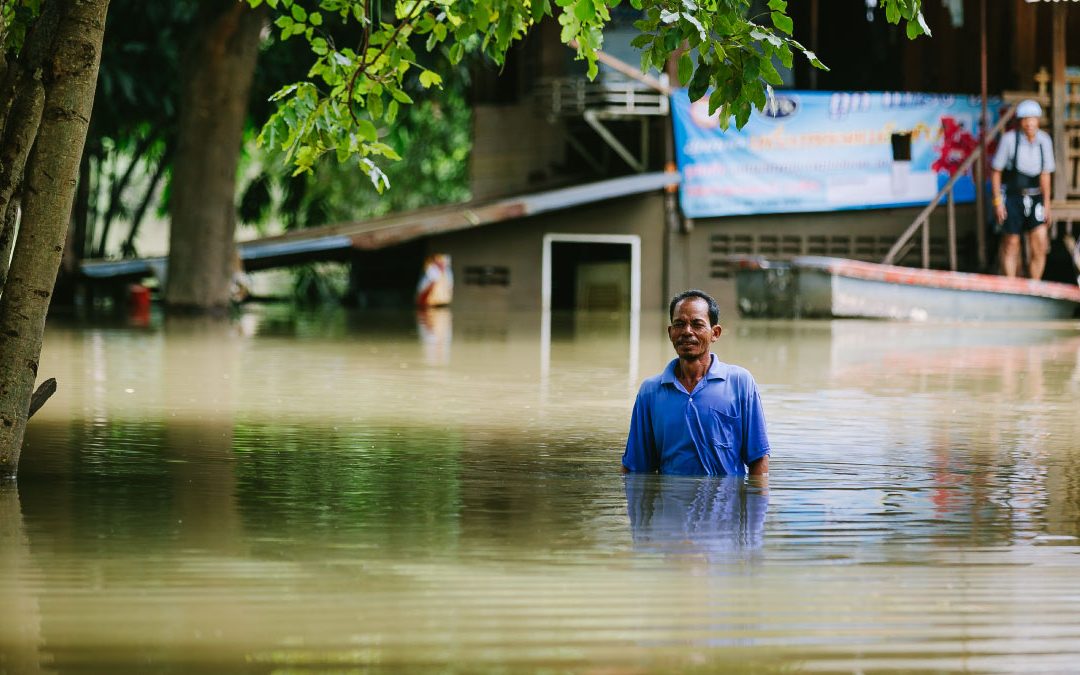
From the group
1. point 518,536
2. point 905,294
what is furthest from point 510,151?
point 518,536

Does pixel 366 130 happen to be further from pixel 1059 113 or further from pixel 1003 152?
pixel 1059 113

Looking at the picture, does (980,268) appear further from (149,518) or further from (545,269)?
(149,518)

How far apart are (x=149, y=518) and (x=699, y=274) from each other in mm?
23228

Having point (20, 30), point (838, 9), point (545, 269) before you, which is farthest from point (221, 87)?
point (20, 30)

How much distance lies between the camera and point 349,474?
7598mm

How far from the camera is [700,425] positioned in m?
6.89

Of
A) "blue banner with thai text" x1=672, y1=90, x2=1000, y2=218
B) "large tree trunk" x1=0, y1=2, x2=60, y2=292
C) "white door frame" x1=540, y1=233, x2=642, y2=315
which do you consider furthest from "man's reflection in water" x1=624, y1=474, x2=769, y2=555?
"white door frame" x1=540, y1=233, x2=642, y2=315

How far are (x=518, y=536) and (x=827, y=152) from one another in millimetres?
23134

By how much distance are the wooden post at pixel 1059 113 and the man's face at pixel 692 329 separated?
20276mm

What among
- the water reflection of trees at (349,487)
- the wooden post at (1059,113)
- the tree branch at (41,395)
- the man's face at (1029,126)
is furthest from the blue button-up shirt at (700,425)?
the wooden post at (1059,113)

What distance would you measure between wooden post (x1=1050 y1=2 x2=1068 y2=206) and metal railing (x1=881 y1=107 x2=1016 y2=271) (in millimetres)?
758

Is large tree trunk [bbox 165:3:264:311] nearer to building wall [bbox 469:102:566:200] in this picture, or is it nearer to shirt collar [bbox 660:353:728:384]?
building wall [bbox 469:102:566:200]

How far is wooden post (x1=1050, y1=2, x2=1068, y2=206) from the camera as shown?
2516 cm

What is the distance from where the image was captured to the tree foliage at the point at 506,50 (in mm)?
6887
